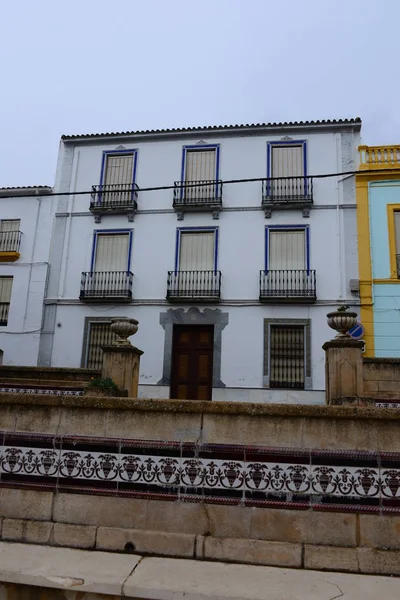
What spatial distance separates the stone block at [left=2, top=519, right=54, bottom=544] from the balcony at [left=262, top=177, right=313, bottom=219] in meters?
13.5

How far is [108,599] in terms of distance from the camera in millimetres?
3375

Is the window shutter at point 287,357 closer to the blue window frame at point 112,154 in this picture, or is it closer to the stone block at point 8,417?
the blue window frame at point 112,154

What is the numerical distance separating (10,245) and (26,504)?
582 inches

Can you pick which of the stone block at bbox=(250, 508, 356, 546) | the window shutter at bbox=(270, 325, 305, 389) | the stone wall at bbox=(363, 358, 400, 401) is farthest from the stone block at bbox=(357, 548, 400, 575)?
the window shutter at bbox=(270, 325, 305, 389)

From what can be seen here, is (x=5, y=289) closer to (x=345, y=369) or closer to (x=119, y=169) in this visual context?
(x=119, y=169)

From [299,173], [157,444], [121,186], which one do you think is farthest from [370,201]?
[157,444]

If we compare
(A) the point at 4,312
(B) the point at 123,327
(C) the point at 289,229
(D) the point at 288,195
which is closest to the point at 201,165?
(D) the point at 288,195

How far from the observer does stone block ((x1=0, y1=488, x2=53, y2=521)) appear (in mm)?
4508

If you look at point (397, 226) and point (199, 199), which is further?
point (199, 199)

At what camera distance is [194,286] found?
16.2m

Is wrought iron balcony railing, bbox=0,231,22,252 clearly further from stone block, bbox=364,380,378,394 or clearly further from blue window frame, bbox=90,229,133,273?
stone block, bbox=364,380,378,394

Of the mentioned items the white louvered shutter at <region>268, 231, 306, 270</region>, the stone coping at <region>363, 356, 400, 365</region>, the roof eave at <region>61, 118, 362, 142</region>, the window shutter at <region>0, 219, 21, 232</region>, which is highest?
the roof eave at <region>61, 118, 362, 142</region>

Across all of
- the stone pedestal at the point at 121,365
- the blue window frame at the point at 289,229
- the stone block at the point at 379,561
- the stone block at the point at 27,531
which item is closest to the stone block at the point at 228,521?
the stone block at the point at 379,561

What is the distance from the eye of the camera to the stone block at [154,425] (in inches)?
177
